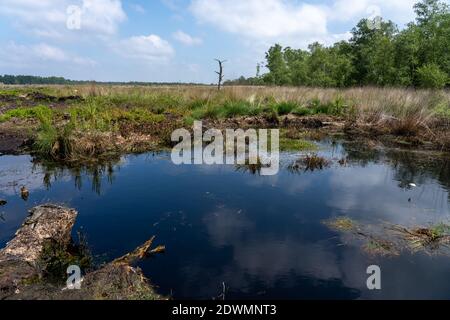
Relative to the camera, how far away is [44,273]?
3686mm

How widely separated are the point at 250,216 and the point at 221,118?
932 cm

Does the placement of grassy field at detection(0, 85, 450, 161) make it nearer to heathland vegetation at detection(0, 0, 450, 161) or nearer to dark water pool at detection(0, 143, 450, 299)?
heathland vegetation at detection(0, 0, 450, 161)

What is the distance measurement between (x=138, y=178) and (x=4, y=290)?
4227 millimetres

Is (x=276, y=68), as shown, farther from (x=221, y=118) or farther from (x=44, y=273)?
(x=44, y=273)

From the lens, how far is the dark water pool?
378 centimetres

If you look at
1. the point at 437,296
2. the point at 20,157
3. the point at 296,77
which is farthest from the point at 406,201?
the point at 296,77

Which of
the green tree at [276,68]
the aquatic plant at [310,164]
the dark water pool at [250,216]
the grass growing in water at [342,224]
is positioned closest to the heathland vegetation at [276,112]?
the dark water pool at [250,216]

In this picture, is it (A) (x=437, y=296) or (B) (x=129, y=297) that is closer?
(B) (x=129, y=297)

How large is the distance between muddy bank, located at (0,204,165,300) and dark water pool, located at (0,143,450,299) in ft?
0.90

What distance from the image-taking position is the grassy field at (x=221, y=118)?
30.2ft

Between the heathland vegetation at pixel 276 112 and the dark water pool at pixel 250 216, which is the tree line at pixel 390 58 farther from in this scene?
the dark water pool at pixel 250 216

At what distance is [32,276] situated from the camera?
3.52 m

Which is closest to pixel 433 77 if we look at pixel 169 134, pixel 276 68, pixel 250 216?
pixel 169 134

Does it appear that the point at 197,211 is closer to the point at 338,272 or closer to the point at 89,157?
the point at 338,272
